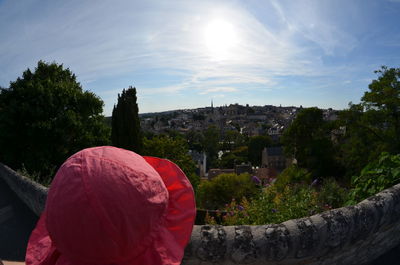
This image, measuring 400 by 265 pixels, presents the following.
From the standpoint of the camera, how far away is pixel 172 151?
1529 centimetres

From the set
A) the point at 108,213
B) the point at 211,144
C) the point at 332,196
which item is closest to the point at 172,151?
the point at 332,196

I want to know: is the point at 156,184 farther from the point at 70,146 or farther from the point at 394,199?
the point at 70,146

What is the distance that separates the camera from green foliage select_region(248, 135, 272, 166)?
64250 mm

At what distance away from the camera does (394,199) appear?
327 cm

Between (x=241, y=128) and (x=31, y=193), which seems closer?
(x=31, y=193)

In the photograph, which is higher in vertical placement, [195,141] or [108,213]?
[108,213]

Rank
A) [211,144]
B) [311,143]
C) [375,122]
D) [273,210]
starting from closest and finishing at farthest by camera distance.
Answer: [273,210] → [375,122] → [311,143] → [211,144]

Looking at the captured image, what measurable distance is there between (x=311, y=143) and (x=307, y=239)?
60.7ft

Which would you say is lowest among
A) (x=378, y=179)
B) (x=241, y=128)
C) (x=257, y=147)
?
(x=257, y=147)

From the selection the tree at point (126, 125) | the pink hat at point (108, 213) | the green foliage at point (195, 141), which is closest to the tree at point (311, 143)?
the tree at point (126, 125)

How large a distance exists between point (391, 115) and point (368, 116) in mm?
1037

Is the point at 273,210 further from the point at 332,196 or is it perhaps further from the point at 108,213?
the point at 108,213

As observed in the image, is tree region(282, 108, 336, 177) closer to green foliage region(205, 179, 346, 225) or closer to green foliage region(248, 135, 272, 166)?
green foliage region(205, 179, 346, 225)

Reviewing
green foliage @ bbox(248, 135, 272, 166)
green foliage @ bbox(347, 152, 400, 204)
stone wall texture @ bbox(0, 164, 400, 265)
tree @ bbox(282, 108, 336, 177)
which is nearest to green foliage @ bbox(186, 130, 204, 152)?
green foliage @ bbox(248, 135, 272, 166)
